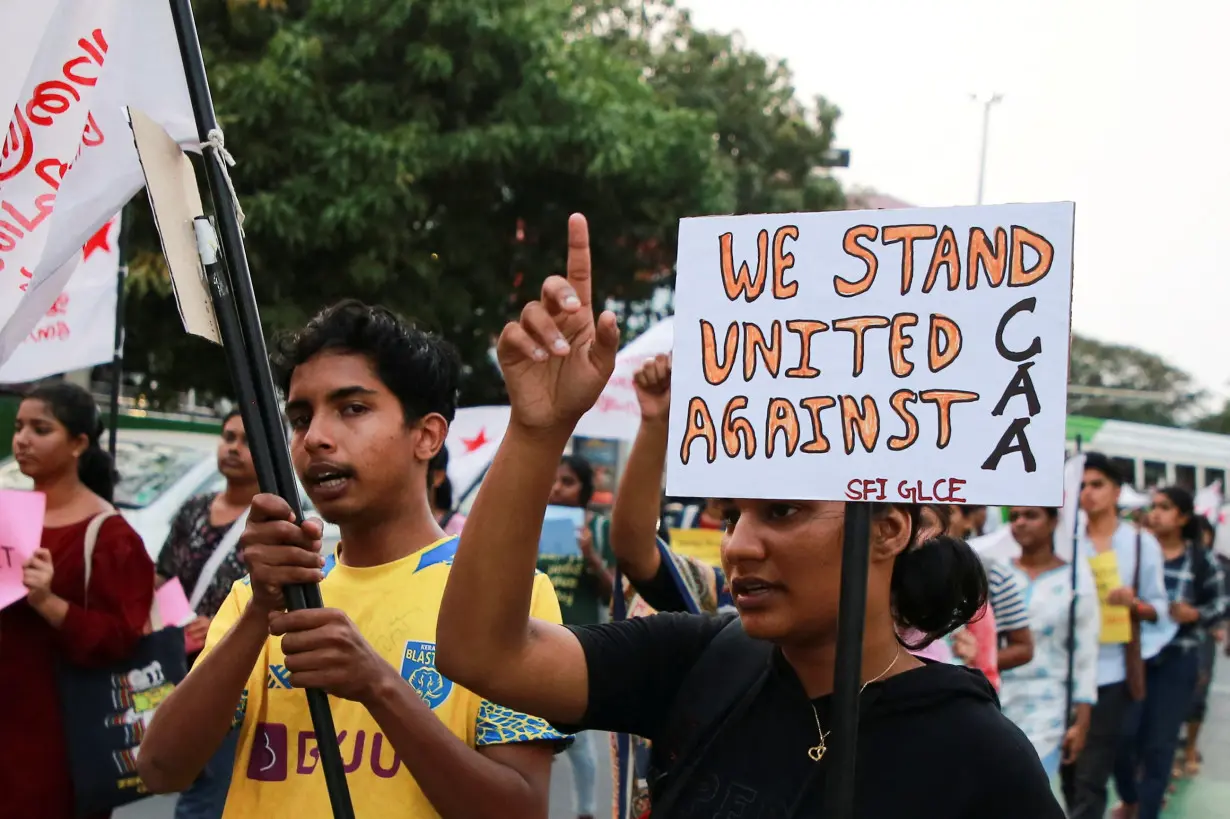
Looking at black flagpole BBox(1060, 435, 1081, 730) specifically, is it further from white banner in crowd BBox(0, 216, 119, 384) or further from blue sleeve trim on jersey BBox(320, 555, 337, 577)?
white banner in crowd BBox(0, 216, 119, 384)

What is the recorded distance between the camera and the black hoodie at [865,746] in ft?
6.07

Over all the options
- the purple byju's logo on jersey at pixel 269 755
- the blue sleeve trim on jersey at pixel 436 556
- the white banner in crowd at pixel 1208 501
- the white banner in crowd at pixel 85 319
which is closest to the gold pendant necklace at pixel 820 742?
the blue sleeve trim on jersey at pixel 436 556

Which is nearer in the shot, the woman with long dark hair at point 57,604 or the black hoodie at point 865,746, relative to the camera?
the black hoodie at point 865,746

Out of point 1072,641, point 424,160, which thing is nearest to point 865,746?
point 1072,641

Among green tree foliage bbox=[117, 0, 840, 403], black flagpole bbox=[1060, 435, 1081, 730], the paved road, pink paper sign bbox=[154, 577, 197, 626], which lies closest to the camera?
pink paper sign bbox=[154, 577, 197, 626]

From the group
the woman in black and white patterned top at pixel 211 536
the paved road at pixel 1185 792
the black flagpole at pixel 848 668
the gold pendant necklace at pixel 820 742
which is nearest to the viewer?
the black flagpole at pixel 848 668

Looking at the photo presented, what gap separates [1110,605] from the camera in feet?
22.1

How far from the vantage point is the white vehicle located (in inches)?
305

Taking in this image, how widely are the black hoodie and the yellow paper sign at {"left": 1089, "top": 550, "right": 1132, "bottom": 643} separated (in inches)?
198

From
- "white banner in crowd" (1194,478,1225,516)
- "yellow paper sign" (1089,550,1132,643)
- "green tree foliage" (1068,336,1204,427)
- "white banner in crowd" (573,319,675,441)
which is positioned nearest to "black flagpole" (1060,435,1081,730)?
"yellow paper sign" (1089,550,1132,643)

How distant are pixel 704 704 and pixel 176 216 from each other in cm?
111

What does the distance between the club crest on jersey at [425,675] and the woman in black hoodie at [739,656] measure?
28 cm

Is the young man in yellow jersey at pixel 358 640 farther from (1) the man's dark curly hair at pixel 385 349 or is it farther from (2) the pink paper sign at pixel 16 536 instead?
(2) the pink paper sign at pixel 16 536

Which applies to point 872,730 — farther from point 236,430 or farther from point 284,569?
point 236,430
